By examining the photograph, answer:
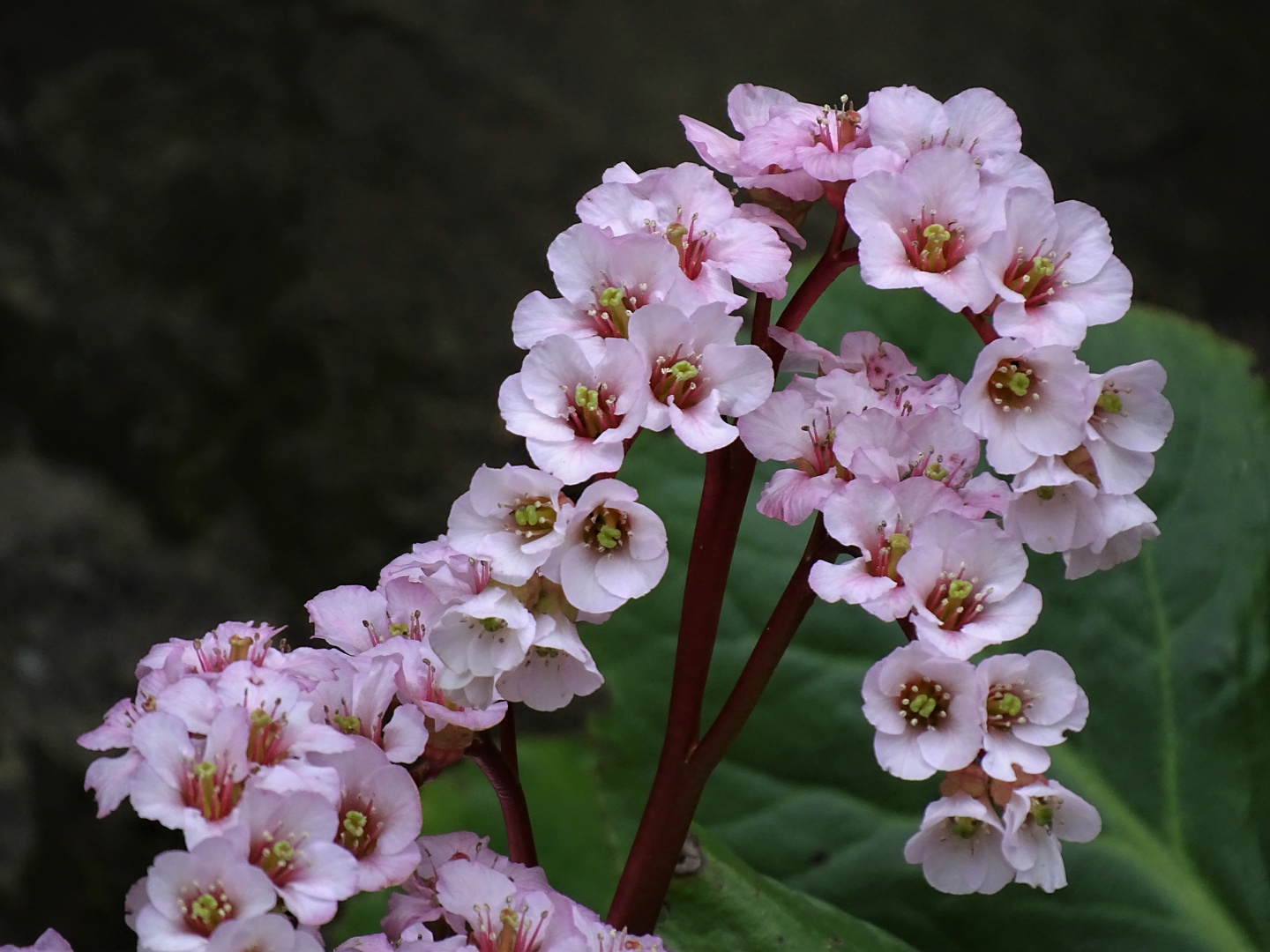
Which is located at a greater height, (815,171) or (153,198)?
(153,198)

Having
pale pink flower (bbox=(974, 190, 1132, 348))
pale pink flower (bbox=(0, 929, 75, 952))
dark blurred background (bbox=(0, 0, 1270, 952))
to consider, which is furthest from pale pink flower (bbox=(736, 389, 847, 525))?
dark blurred background (bbox=(0, 0, 1270, 952))

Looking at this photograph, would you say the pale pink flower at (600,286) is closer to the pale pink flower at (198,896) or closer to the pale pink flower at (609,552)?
the pale pink flower at (609,552)

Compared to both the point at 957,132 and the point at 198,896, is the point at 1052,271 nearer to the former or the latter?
the point at 957,132

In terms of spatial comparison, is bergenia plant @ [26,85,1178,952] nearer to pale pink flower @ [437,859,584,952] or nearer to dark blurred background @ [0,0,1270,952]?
pale pink flower @ [437,859,584,952]

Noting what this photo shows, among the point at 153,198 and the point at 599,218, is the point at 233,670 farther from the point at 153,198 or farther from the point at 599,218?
the point at 153,198

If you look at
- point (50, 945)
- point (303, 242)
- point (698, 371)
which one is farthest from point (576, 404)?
point (303, 242)

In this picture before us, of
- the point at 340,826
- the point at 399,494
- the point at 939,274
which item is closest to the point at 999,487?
the point at 939,274

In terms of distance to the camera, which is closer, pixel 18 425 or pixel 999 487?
pixel 999 487
